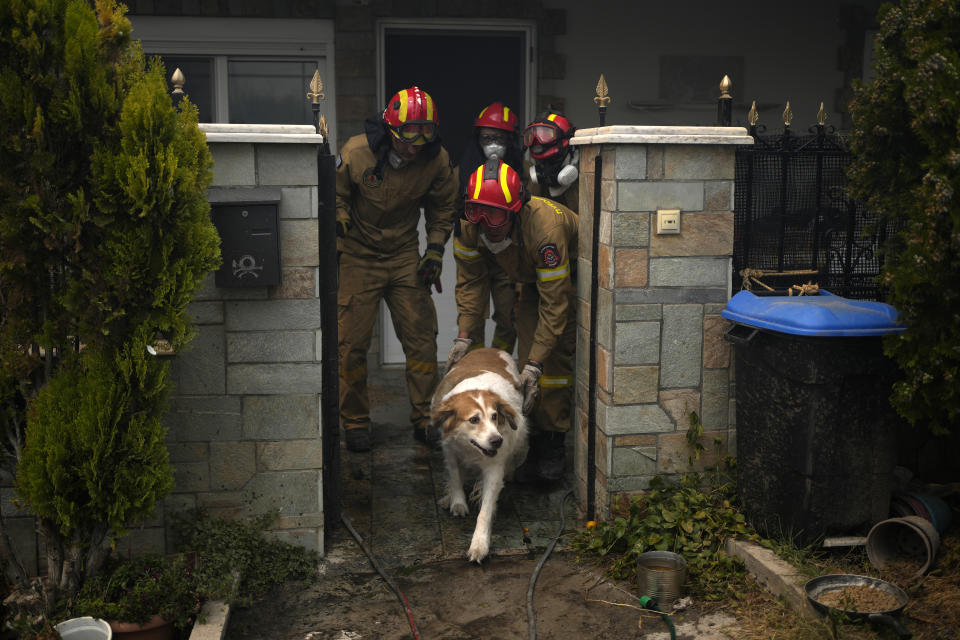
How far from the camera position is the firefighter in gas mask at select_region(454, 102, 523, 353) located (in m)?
6.18

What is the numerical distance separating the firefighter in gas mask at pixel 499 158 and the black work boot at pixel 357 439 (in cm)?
96

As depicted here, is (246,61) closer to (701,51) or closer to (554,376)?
(701,51)

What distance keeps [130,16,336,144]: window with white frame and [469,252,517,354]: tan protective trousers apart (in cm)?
250

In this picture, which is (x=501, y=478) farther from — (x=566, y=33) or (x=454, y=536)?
(x=566, y=33)

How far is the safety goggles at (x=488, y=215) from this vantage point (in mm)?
5078

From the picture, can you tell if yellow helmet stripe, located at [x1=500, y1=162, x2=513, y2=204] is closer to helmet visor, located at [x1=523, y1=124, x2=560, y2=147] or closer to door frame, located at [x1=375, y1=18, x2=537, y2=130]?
helmet visor, located at [x1=523, y1=124, x2=560, y2=147]

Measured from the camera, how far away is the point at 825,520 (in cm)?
412

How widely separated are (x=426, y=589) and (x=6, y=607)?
6.02 feet

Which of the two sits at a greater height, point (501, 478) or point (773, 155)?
point (773, 155)

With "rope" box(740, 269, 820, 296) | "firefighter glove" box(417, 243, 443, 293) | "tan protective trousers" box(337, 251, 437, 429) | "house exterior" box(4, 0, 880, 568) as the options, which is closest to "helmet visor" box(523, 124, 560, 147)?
"firefighter glove" box(417, 243, 443, 293)

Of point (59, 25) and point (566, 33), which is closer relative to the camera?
point (59, 25)

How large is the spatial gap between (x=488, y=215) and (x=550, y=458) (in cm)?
159

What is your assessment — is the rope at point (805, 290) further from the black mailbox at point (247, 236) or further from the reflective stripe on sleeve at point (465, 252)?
the black mailbox at point (247, 236)

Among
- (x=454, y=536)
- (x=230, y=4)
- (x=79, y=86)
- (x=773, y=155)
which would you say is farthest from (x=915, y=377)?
(x=230, y=4)
